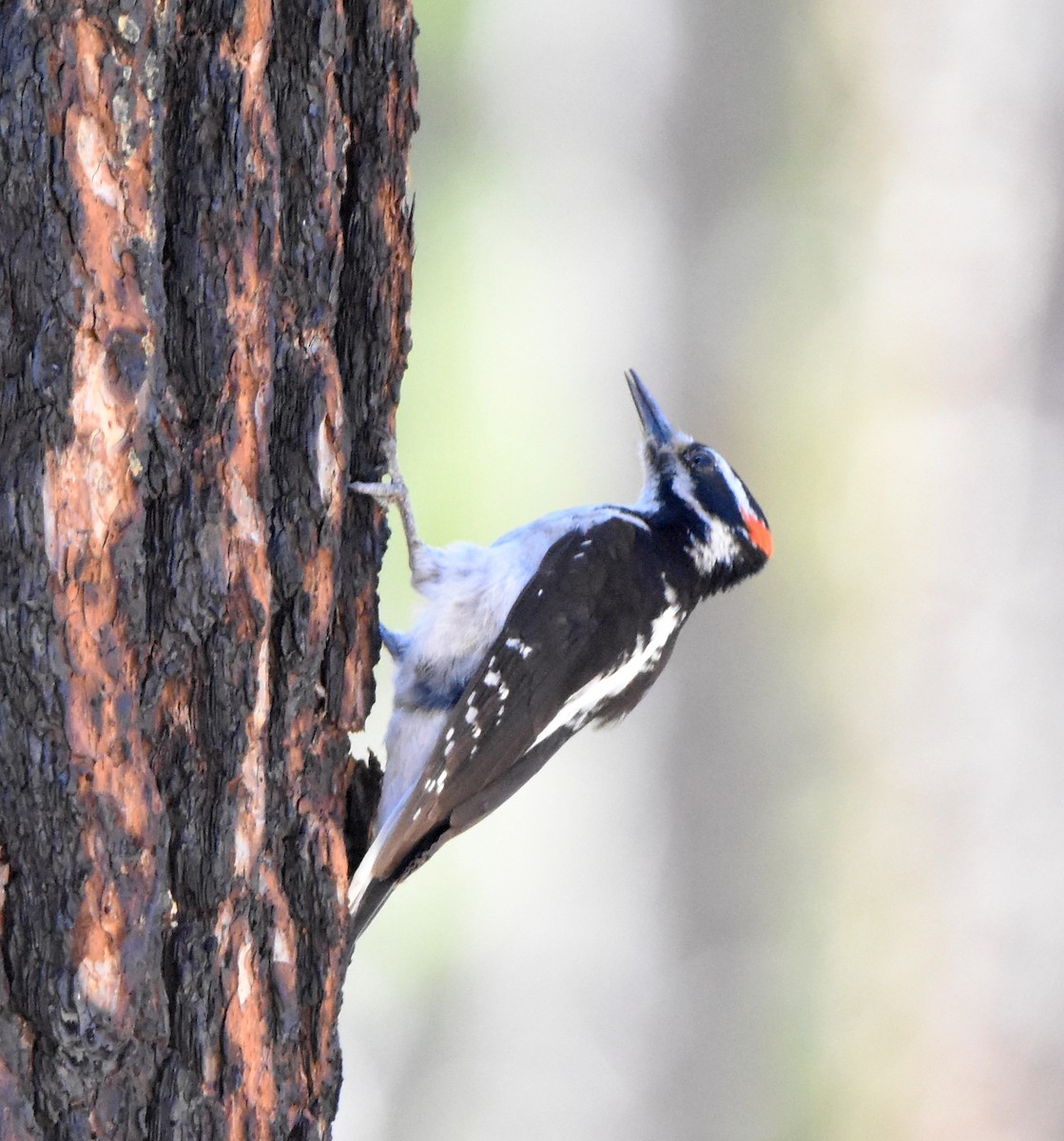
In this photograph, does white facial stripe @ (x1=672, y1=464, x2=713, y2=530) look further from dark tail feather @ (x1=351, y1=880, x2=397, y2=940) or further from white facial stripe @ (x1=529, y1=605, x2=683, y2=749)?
dark tail feather @ (x1=351, y1=880, x2=397, y2=940)

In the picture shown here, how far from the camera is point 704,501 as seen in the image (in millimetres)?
2320

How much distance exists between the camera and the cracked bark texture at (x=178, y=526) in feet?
3.38

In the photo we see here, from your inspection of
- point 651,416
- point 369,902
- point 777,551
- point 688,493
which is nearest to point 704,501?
point 688,493

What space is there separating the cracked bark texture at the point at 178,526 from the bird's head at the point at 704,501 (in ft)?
3.54

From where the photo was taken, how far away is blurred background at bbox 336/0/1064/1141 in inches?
98.1

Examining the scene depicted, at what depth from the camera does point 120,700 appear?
3.62 feet

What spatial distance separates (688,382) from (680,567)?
629mm

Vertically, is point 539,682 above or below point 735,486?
below

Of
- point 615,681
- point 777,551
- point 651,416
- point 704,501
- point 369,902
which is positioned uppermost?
point 651,416

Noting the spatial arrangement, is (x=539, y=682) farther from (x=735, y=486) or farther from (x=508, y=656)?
(x=735, y=486)

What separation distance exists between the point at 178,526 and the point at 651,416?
54.4 inches

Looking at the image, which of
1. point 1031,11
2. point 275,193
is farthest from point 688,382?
point 275,193

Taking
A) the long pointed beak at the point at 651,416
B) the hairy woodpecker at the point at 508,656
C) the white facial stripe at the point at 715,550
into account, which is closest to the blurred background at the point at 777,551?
the long pointed beak at the point at 651,416

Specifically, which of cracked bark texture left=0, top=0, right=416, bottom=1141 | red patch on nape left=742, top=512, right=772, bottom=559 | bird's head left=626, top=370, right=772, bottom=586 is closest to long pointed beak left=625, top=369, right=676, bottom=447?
bird's head left=626, top=370, right=772, bottom=586
